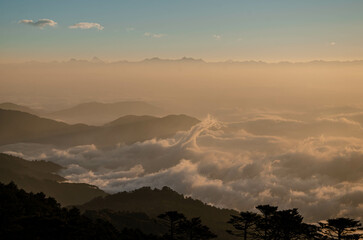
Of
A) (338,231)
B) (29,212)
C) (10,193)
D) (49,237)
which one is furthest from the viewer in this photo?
(10,193)

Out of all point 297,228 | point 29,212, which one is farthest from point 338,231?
point 29,212

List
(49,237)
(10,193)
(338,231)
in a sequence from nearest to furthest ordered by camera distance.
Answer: (338,231)
(49,237)
(10,193)

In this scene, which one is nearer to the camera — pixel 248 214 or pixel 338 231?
pixel 338 231

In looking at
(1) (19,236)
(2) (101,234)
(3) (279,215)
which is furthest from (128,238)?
(3) (279,215)

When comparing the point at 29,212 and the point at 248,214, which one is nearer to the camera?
the point at 248,214

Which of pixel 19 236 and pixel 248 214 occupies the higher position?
pixel 248 214

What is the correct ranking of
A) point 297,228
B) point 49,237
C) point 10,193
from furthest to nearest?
1. point 10,193
2. point 49,237
3. point 297,228

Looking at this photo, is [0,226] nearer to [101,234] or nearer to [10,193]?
[101,234]

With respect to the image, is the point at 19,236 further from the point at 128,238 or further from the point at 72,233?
the point at 128,238

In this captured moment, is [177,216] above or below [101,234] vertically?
above
